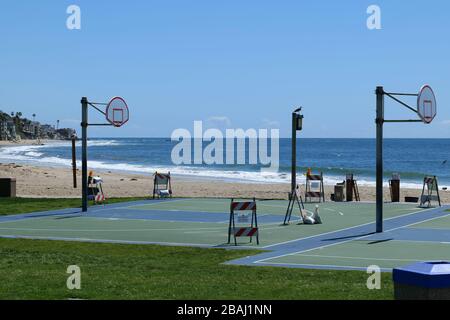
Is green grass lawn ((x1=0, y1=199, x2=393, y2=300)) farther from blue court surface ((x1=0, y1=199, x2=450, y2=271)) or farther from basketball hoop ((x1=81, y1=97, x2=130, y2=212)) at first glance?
basketball hoop ((x1=81, y1=97, x2=130, y2=212))

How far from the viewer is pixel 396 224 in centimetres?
2395

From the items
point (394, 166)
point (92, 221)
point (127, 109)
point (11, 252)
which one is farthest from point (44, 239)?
point (394, 166)

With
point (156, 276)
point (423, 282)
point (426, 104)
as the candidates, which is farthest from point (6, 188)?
point (423, 282)

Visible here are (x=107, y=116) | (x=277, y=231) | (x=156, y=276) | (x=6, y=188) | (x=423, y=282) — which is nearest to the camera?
(x=423, y=282)

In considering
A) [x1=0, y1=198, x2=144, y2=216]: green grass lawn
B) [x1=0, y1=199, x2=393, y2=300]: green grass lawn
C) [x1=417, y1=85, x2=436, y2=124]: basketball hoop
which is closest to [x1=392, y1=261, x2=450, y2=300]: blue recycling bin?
[x1=0, y1=199, x2=393, y2=300]: green grass lawn

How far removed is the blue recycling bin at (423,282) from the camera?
319 inches

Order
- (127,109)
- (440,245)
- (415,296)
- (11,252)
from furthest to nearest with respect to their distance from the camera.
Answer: (127,109)
(440,245)
(11,252)
(415,296)

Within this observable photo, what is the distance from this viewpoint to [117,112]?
28.3 meters

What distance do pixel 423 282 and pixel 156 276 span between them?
6.12 metres

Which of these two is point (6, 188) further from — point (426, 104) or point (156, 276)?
point (156, 276)

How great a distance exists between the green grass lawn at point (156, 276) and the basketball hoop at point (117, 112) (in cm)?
949

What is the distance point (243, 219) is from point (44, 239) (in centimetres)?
535

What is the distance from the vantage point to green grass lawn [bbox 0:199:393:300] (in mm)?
11211
